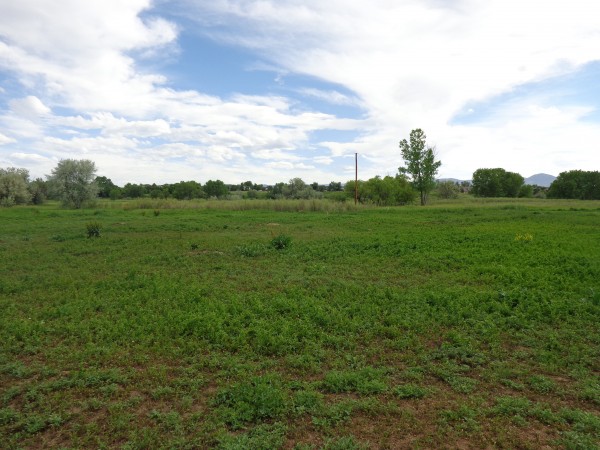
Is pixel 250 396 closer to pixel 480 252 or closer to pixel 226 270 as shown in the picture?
pixel 226 270

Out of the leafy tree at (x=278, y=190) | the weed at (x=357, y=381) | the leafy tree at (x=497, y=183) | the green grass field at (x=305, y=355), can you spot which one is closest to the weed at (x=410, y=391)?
the green grass field at (x=305, y=355)

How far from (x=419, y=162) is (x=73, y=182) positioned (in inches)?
1678

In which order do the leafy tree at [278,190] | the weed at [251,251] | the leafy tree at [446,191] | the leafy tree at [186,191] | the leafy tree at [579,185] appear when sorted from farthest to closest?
the leafy tree at [579,185]
the leafy tree at [446,191]
the leafy tree at [186,191]
the leafy tree at [278,190]
the weed at [251,251]

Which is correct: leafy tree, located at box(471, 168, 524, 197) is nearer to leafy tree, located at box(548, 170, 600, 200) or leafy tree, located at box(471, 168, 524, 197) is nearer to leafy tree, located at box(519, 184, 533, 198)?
leafy tree, located at box(519, 184, 533, 198)

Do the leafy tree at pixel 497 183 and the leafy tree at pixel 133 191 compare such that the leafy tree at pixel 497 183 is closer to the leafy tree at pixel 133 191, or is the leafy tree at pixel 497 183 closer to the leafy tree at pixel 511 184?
the leafy tree at pixel 511 184

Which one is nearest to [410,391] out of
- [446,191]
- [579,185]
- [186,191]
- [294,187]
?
[294,187]

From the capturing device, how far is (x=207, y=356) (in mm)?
4871

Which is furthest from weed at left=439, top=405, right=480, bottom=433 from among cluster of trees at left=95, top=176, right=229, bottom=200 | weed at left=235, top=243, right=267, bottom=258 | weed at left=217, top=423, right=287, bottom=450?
cluster of trees at left=95, top=176, right=229, bottom=200

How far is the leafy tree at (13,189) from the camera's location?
4203 cm

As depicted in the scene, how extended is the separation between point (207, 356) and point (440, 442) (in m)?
2.98

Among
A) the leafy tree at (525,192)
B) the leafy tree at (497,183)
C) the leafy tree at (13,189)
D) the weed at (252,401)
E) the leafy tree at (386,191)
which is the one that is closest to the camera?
the weed at (252,401)

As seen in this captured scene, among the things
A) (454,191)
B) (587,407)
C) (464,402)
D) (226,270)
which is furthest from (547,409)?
(454,191)

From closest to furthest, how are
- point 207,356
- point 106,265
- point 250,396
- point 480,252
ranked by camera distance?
1. point 250,396
2. point 207,356
3. point 106,265
4. point 480,252

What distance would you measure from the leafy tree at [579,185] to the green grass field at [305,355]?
286 feet
